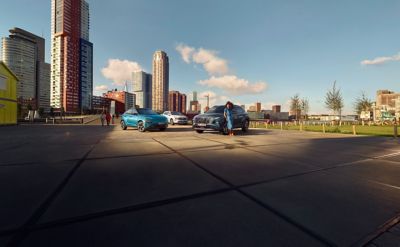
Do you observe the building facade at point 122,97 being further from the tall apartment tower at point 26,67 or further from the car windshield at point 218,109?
the car windshield at point 218,109

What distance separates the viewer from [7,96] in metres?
18.4

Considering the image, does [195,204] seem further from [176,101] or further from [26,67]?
[26,67]

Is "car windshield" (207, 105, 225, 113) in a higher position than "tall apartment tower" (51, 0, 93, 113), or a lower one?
lower

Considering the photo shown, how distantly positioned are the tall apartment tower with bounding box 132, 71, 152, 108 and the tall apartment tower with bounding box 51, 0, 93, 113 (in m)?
45.2

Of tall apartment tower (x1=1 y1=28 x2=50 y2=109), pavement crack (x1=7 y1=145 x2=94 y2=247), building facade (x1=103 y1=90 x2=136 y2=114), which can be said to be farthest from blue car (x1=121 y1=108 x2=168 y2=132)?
building facade (x1=103 y1=90 x2=136 y2=114)

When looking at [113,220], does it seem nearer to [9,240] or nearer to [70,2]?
[9,240]

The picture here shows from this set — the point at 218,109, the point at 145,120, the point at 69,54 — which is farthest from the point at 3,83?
the point at 69,54

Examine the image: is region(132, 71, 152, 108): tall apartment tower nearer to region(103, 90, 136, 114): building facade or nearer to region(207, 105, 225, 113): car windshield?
region(103, 90, 136, 114): building facade

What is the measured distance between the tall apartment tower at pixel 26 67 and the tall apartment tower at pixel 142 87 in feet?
198

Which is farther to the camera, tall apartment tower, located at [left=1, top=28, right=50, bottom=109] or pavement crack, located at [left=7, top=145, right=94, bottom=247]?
tall apartment tower, located at [left=1, top=28, right=50, bottom=109]

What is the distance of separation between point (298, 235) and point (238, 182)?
1342mm

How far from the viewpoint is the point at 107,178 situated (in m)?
3.03

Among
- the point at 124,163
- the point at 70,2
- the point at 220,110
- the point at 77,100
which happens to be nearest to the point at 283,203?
the point at 124,163

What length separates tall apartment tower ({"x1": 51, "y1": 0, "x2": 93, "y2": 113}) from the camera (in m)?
107
